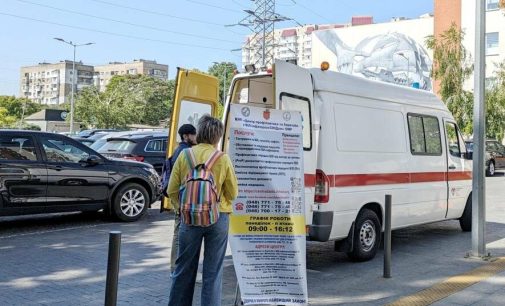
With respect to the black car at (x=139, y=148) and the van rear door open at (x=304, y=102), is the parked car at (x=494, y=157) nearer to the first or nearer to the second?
the black car at (x=139, y=148)

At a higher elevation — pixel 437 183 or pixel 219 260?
pixel 437 183

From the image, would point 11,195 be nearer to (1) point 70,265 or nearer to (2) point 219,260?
(1) point 70,265

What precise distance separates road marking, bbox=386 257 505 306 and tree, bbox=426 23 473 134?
84.5ft

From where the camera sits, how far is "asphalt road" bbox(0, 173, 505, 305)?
575 centimetres

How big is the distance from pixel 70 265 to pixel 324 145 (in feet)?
11.5

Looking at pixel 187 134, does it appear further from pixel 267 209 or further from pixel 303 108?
pixel 303 108

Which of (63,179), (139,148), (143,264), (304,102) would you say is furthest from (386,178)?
(139,148)

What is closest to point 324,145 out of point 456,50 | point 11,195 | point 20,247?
point 20,247

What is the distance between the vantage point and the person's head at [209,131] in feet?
14.6

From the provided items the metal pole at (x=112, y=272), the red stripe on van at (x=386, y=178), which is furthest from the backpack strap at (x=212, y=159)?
the red stripe on van at (x=386, y=178)

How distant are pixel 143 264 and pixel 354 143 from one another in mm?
3113

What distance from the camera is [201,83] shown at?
7.35 m

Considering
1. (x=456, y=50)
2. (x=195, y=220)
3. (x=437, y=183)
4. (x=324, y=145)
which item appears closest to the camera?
(x=195, y=220)

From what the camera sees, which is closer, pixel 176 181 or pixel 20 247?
pixel 176 181
